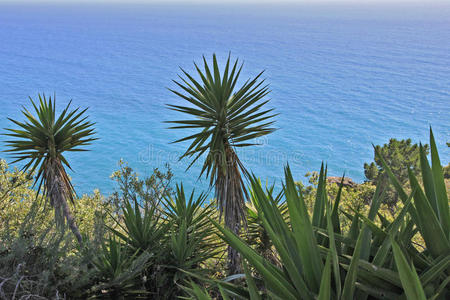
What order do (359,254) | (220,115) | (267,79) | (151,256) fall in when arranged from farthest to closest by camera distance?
1. (267,79)
2. (220,115)
3. (151,256)
4. (359,254)

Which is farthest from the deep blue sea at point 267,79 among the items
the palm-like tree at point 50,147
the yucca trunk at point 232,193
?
the yucca trunk at point 232,193

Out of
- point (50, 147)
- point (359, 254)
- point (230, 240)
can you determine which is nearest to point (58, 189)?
point (50, 147)

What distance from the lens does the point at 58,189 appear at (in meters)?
8.05

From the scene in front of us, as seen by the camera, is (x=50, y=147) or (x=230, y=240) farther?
(x=50, y=147)

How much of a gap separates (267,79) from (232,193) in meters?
56.8

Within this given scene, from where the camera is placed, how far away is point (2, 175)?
10.4 metres

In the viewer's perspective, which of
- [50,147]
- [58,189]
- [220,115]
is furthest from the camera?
[58,189]

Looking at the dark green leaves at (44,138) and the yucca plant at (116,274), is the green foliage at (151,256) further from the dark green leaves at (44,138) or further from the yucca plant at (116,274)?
the dark green leaves at (44,138)

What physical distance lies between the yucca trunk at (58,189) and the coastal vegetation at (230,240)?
0.03 m

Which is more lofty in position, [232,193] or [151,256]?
[232,193]

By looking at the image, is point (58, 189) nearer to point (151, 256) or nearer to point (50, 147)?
point (50, 147)

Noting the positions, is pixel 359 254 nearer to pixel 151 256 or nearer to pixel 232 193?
pixel 151 256

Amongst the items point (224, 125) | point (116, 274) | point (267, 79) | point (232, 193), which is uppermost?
point (267, 79)

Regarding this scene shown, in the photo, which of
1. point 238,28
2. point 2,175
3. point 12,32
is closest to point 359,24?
point 238,28
